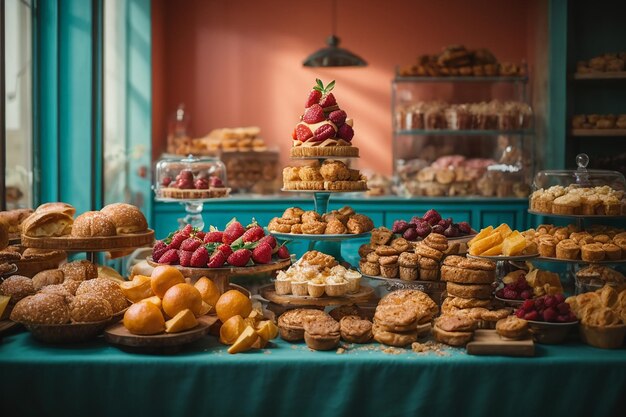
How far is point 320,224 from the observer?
333cm

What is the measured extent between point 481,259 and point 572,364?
65cm

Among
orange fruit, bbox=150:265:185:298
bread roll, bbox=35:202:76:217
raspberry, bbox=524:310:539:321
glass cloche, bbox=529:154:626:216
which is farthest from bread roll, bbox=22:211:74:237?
glass cloche, bbox=529:154:626:216

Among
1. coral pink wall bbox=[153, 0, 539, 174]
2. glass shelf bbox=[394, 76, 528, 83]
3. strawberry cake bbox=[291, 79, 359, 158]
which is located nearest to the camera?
strawberry cake bbox=[291, 79, 359, 158]

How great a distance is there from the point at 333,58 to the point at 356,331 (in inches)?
174

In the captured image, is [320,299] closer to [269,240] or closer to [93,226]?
[269,240]

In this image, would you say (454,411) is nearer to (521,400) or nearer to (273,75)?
(521,400)

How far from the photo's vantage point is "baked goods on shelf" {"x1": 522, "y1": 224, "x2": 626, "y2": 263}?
10.8ft

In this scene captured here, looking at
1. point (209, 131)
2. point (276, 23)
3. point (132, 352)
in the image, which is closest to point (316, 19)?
point (276, 23)

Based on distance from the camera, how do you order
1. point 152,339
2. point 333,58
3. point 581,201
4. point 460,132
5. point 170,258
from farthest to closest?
point 460,132 < point 333,58 < point 581,201 < point 170,258 < point 152,339

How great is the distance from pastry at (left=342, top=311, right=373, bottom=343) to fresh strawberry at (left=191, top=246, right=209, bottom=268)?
2.06 ft

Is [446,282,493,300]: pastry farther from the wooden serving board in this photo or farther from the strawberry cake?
the strawberry cake

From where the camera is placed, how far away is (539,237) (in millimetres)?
3471

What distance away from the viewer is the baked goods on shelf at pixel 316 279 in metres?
2.85

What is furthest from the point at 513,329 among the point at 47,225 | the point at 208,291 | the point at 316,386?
the point at 47,225
